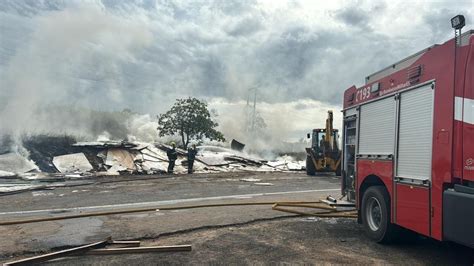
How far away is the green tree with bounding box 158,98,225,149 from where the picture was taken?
39.5 metres

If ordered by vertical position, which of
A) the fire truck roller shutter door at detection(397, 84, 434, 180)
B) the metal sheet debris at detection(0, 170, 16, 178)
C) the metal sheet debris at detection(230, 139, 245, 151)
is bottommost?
the metal sheet debris at detection(0, 170, 16, 178)

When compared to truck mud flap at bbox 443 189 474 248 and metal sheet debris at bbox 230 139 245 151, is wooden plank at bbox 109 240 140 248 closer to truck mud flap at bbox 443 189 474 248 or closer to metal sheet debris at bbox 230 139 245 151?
truck mud flap at bbox 443 189 474 248

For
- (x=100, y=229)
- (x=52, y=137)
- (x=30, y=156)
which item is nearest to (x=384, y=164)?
(x=100, y=229)

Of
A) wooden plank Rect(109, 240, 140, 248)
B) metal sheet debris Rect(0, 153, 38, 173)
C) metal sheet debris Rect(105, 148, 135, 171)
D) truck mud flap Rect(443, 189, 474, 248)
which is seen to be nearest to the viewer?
truck mud flap Rect(443, 189, 474, 248)

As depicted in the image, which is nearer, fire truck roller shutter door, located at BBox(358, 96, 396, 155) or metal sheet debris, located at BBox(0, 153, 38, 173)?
fire truck roller shutter door, located at BBox(358, 96, 396, 155)

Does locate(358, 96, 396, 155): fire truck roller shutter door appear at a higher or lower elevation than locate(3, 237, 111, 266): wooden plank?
higher

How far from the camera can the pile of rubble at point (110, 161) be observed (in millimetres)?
23891

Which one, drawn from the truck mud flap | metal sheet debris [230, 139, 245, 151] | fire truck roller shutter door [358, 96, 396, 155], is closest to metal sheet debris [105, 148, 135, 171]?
metal sheet debris [230, 139, 245, 151]

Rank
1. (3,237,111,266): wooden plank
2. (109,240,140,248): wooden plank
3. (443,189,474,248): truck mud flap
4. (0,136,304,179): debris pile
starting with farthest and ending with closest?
(0,136,304,179): debris pile → (109,240,140,248): wooden plank → (3,237,111,266): wooden plank → (443,189,474,248): truck mud flap

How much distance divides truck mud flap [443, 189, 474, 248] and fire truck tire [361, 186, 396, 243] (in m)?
1.50

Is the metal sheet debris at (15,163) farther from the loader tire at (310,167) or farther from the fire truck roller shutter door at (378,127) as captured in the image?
the fire truck roller shutter door at (378,127)

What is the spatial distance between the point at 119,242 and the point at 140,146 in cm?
2168

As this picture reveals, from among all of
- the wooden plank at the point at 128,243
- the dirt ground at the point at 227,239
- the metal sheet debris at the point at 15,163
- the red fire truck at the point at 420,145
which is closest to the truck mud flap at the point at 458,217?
the red fire truck at the point at 420,145

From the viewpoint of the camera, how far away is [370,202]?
6809 millimetres
